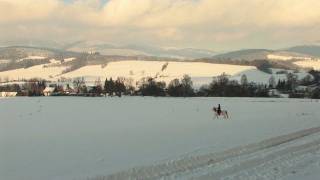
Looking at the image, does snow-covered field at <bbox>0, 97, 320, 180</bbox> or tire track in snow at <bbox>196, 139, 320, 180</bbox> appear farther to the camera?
snow-covered field at <bbox>0, 97, 320, 180</bbox>

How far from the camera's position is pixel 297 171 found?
15797mm

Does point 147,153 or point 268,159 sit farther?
point 147,153

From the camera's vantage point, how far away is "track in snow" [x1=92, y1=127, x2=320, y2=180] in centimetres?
1495

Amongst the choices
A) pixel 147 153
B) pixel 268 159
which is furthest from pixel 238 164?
A: pixel 147 153

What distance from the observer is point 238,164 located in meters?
17.0

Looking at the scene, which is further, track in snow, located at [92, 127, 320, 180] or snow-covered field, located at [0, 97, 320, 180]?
snow-covered field, located at [0, 97, 320, 180]

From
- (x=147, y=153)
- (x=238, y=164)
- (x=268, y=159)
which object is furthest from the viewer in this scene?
(x=147, y=153)

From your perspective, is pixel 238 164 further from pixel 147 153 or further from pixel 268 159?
pixel 147 153

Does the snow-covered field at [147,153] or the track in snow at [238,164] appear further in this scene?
the snow-covered field at [147,153]

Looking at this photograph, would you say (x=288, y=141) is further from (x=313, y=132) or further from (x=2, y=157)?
(x=2, y=157)

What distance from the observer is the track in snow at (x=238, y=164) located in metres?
15.0

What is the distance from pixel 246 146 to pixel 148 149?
4.13 metres

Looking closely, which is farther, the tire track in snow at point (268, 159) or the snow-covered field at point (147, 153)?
the snow-covered field at point (147, 153)

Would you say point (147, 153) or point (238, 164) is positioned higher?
point (238, 164)
